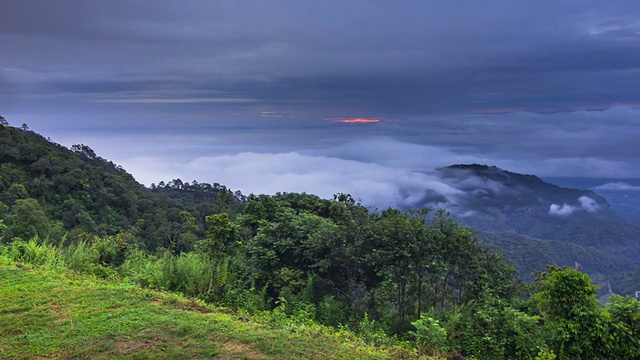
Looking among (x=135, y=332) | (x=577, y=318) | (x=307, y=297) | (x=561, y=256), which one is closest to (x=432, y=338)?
(x=577, y=318)

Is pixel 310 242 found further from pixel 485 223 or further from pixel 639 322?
pixel 485 223

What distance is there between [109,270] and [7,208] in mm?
29712

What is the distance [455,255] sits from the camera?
10.6 meters

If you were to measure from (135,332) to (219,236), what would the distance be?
407 centimetres

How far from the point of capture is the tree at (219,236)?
30.8 ft

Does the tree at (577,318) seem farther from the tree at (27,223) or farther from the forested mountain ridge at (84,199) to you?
the forested mountain ridge at (84,199)

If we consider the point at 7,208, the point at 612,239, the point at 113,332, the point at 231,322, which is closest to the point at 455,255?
the point at 231,322

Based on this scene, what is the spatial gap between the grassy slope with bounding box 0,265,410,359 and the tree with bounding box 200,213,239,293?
2.44 metres

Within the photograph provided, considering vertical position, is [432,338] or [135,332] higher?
[135,332]

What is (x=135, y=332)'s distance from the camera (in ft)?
18.0

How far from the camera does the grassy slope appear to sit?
5.00m

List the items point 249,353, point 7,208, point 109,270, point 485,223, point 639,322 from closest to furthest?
point 249,353 → point 639,322 → point 109,270 → point 7,208 → point 485,223

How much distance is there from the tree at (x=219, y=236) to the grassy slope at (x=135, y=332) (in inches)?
96.0

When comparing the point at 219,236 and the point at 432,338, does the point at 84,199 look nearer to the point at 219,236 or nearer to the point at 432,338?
the point at 219,236
